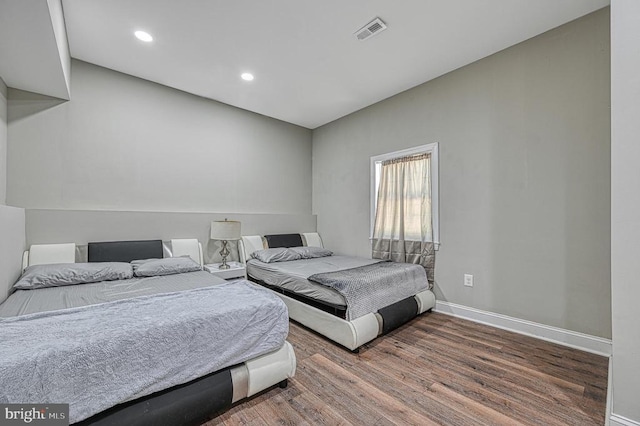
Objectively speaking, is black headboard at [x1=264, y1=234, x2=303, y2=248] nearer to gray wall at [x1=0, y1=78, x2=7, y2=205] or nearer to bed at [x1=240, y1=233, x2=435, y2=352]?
bed at [x1=240, y1=233, x2=435, y2=352]

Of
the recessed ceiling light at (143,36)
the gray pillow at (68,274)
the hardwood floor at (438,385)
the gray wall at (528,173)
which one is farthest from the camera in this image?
the recessed ceiling light at (143,36)

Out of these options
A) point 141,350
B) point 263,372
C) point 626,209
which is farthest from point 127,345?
point 626,209

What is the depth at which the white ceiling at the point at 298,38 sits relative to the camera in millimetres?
2338

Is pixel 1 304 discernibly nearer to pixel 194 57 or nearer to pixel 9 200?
pixel 9 200

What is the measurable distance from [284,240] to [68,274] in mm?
2665

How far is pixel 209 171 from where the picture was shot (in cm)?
408

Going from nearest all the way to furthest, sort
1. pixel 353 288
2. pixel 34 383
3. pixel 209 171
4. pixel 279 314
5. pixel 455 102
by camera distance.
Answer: pixel 34 383 → pixel 279 314 → pixel 353 288 → pixel 455 102 → pixel 209 171

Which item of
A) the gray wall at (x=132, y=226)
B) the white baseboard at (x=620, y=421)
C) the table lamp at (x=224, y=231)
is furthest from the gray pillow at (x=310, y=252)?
the white baseboard at (x=620, y=421)

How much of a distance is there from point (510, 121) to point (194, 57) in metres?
3.40

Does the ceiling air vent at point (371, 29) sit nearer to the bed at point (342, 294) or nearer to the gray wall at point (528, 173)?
the gray wall at point (528, 173)

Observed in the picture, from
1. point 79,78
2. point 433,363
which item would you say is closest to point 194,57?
point 79,78

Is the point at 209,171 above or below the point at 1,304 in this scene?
above

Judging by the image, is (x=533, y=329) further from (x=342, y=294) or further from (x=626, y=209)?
(x=342, y=294)

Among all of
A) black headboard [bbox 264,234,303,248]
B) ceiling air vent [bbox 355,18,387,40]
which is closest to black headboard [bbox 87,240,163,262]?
black headboard [bbox 264,234,303,248]
